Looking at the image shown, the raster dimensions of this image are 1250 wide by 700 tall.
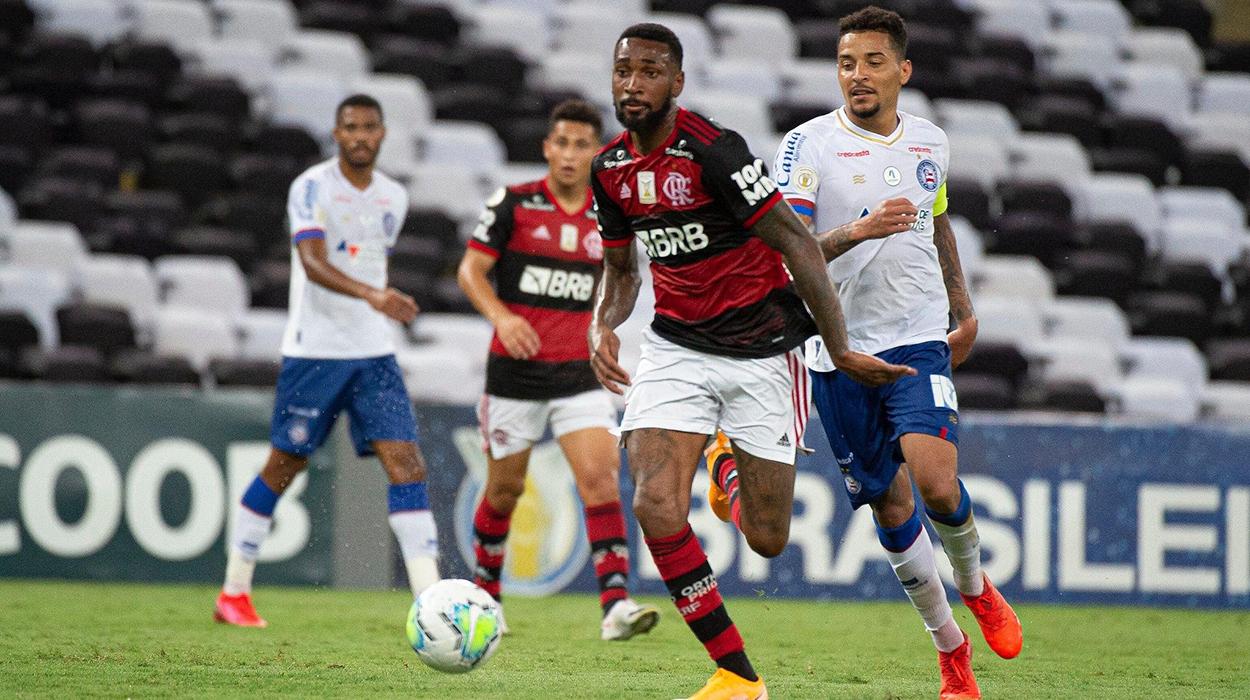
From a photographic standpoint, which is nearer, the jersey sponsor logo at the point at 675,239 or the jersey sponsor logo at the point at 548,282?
the jersey sponsor logo at the point at 675,239

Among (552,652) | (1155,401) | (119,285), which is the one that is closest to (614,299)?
(552,652)

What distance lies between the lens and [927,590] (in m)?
6.30

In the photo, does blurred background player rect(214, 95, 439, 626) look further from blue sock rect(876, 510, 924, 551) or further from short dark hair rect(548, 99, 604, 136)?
blue sock rect(876, 510, 924, 551)

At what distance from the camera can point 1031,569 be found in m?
11.3

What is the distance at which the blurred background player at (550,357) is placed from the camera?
8609 millimetres

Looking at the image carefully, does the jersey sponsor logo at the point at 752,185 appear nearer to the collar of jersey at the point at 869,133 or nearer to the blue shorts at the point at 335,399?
the collar of jersey at the point at 869,133

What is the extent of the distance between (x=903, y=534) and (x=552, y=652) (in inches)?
80.4

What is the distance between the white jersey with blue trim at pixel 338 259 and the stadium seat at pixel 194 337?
167 inches

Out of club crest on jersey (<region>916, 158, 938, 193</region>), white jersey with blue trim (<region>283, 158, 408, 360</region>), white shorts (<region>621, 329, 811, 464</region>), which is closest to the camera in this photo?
white shorts (<region>621, 329, 811, 464</region>)

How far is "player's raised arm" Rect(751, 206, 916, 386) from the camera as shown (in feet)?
18.2

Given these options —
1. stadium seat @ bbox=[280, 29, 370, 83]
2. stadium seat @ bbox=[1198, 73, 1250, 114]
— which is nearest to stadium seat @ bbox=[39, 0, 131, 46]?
stadium seat @ bbox=[280, 29, 370, 83]

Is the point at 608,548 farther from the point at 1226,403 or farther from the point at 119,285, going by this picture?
the point at 1226,403

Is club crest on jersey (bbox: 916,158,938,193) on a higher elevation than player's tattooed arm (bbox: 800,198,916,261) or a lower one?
higher

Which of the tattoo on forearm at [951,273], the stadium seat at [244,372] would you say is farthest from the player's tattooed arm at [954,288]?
the stadium seat at [244,372]
